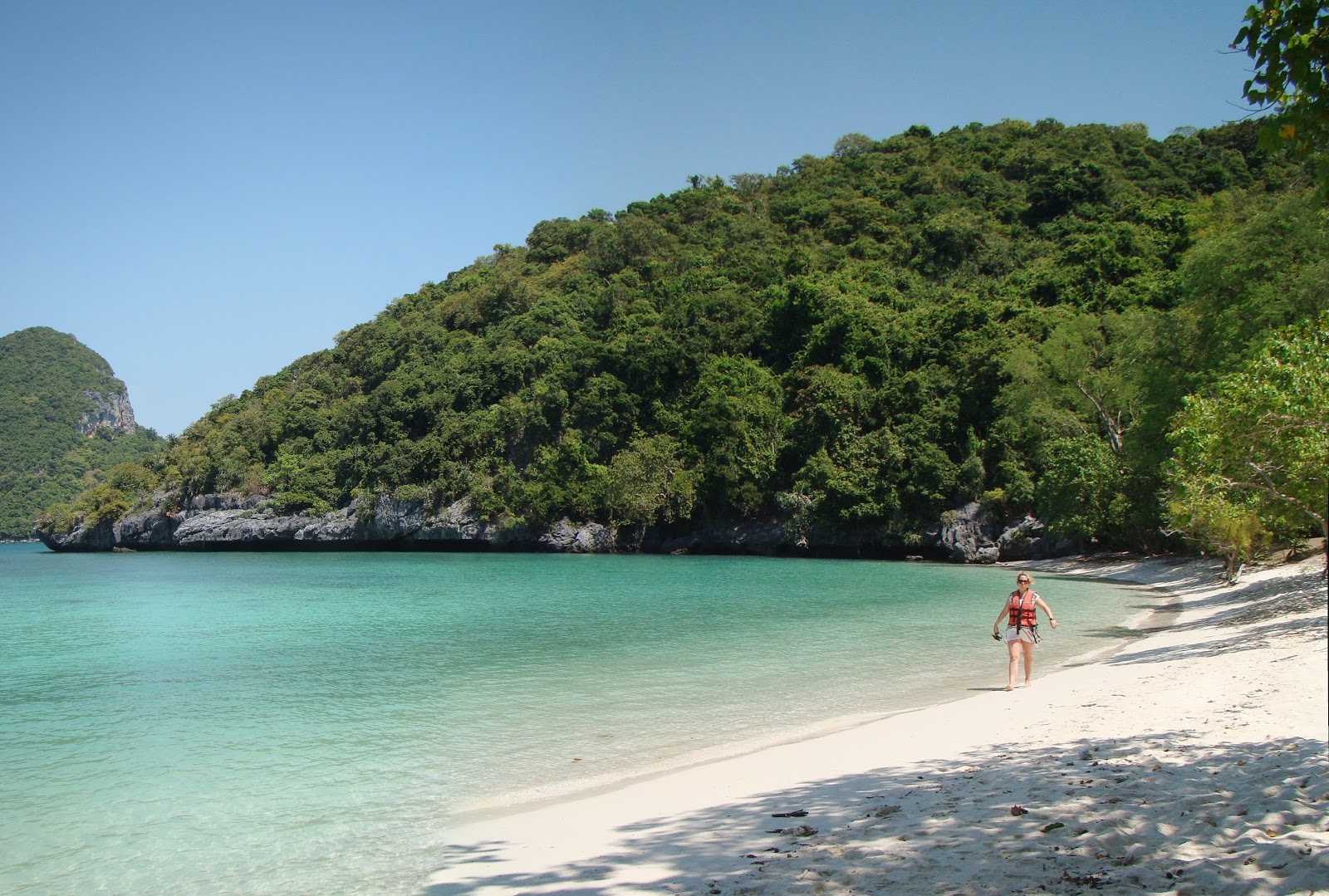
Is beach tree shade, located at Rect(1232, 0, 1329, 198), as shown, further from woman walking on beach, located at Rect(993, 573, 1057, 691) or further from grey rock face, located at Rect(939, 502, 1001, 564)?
grey rock face, located at Rect(939, 502, 1001, 564)

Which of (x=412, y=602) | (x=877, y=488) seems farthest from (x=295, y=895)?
(x=877, y=488)

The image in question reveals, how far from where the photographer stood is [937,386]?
4594 cm

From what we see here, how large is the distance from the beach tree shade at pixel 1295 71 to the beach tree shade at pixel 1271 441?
10160 millimetres

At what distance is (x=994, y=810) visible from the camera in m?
5.41

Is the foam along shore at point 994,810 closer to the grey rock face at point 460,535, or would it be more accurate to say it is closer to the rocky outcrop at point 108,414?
the grey rock face at point 460,535

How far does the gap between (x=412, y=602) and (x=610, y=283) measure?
50.7 metres

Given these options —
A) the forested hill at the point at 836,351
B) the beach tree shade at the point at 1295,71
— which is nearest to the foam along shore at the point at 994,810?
the beach tree shade at the point at 1295,71

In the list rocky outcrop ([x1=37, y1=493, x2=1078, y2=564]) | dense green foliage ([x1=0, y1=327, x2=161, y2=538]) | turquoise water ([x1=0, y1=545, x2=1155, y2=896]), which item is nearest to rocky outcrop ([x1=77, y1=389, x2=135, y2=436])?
dense green foliage ([x1=0, y1=327, x2=161, y2=538])

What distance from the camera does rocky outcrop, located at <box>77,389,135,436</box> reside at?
472 ft

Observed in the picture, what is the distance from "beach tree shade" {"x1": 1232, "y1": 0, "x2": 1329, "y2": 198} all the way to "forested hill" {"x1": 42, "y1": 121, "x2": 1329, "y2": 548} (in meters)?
20.9

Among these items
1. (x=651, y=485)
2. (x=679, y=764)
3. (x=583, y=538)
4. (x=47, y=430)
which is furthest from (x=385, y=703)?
(x=47, y=430)

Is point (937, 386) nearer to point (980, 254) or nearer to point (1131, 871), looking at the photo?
point (980, 254)

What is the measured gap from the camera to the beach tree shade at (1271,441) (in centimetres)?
1302

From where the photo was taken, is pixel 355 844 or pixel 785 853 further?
pixel 355 844
